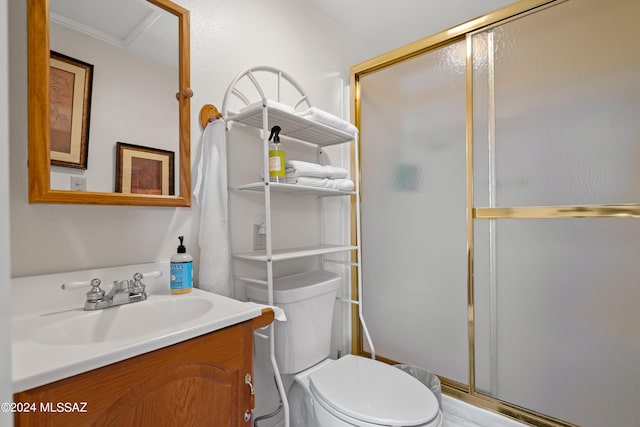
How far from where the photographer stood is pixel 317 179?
4.44 feet

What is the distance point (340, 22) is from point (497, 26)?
906 mm

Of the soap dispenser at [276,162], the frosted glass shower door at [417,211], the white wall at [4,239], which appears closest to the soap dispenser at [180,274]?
the soap dispenser at [276,162]

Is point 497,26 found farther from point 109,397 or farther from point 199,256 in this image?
point 109,397

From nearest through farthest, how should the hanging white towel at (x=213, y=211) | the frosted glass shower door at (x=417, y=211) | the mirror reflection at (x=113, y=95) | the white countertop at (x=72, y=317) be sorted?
the white countertop at (x=72, y=317)
the mirror reflection at (x=113, y=95)
the hanging white towel at (x=213, y=211)
the frosted glass shower door at (x=417, y=211)

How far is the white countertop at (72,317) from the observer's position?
501 mm

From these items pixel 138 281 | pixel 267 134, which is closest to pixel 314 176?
pixel 267 134

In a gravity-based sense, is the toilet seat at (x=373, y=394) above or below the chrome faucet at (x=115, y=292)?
below

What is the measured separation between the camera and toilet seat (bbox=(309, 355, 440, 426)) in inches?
36.8

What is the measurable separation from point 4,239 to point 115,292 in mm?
656

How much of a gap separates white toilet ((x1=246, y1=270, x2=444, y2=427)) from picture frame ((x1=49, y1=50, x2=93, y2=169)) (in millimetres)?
771

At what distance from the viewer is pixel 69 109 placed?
2.75 ft

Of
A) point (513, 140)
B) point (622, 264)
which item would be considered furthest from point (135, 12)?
point (622, 264)

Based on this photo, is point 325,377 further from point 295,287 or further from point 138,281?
point 138,281

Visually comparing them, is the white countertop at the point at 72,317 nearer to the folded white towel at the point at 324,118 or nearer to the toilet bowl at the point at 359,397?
the toilet bowl at the point at 359,397
